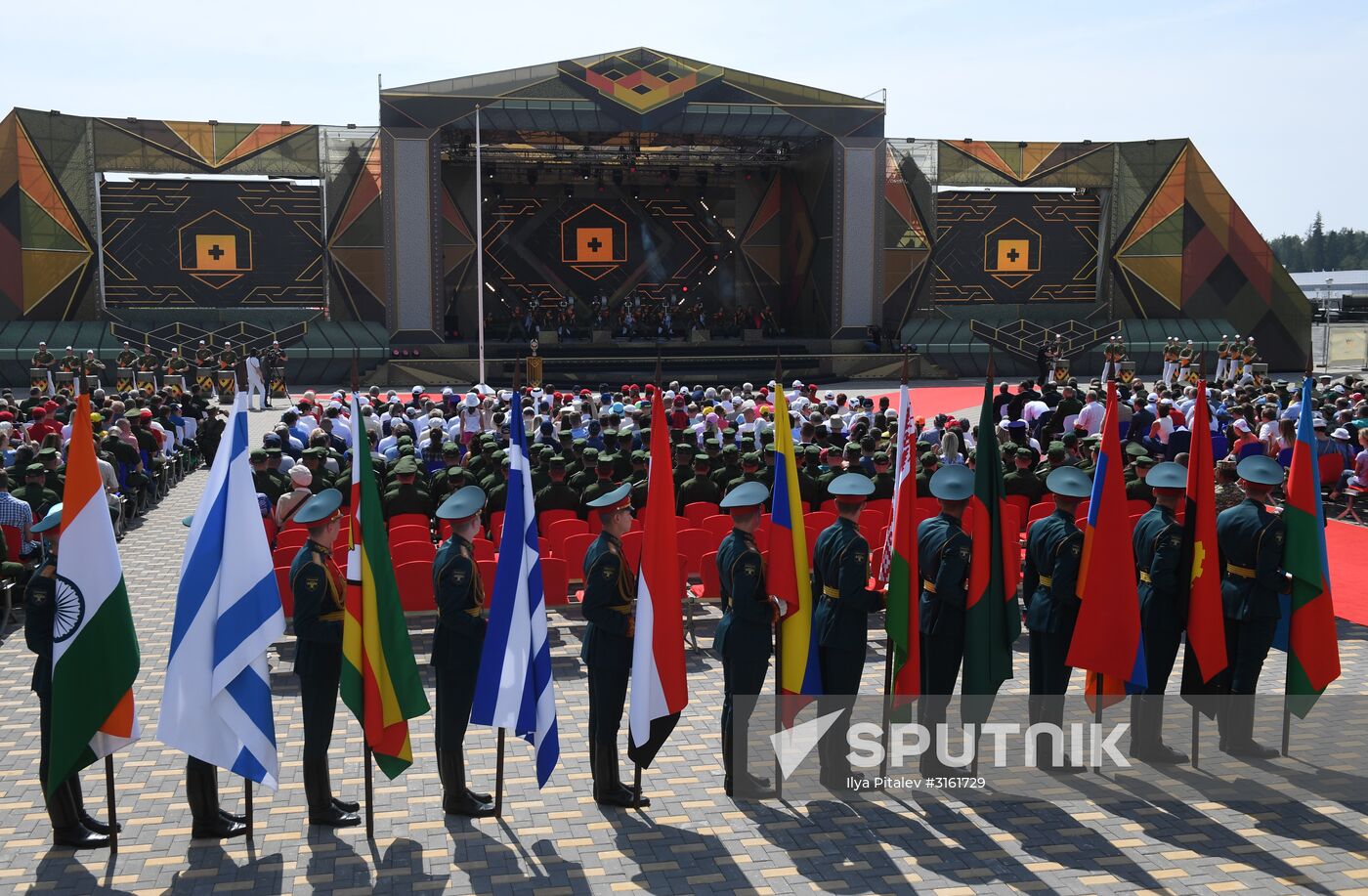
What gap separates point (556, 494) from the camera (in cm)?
1164

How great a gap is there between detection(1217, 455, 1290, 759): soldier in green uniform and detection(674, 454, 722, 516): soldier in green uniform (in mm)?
5441

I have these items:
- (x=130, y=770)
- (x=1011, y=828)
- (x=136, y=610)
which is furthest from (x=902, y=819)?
(x=136, y=610)

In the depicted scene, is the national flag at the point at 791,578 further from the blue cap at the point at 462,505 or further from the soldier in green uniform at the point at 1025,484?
the soldier in green uniform at the point at 1025,484

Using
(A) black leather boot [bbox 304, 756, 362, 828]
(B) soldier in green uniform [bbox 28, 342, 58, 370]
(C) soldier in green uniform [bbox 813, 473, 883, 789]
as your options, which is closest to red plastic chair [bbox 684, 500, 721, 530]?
(C) soldier in green uniform [bbox 813, 473, 883, 789]

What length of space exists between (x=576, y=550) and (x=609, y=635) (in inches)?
146

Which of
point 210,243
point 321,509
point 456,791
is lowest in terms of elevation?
point 456,791

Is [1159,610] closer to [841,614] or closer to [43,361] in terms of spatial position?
[841,614]

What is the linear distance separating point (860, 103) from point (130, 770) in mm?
30763

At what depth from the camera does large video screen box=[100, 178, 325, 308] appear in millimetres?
33125

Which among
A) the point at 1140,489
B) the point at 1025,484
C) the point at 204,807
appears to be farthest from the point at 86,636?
the point at 1140,489

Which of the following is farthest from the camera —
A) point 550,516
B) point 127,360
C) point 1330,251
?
point 1330,251

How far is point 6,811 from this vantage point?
657cm


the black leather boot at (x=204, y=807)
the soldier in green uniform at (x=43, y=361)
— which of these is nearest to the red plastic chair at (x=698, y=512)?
the black leather boot at (x=204, y=807)

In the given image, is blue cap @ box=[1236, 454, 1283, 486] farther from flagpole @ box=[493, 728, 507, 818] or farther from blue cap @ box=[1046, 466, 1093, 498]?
flagpole @ box=[493, 728, 507, 818]
